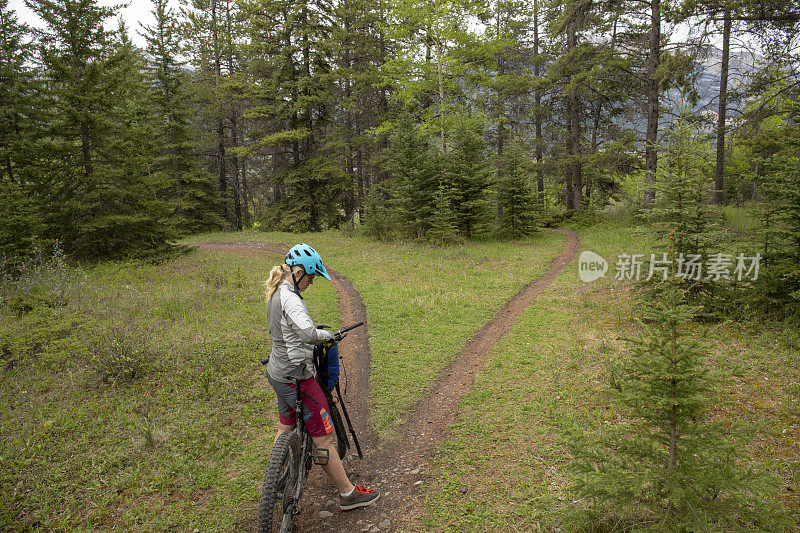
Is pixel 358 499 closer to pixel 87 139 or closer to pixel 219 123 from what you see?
pixel 87 139

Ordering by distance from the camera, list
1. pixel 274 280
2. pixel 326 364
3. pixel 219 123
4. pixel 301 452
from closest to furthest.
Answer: pixel 274 280 → pixel 301 452 → pixel 326 364 → pixel 219 123

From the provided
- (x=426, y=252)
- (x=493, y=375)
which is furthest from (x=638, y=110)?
(x=493, y=375)

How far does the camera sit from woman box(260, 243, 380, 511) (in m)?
3.91

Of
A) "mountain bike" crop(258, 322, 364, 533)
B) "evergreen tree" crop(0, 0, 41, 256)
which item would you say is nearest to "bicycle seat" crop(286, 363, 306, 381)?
"mountain bike" crop(258, 322, 364, 533)

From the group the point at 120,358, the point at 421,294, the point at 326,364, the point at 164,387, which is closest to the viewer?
the point at 326,364

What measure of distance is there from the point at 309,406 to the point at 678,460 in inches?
135

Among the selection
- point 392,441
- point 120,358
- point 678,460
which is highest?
point 678,460

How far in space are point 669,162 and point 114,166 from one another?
65.5ft

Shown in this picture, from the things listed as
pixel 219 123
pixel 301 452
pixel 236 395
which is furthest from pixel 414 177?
pixel 219 123

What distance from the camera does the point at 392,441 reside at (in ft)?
18.4

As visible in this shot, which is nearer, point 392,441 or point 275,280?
point 275,280

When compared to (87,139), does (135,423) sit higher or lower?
lower

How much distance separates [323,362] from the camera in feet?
14.3

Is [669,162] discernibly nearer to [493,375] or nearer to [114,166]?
[493,375]
